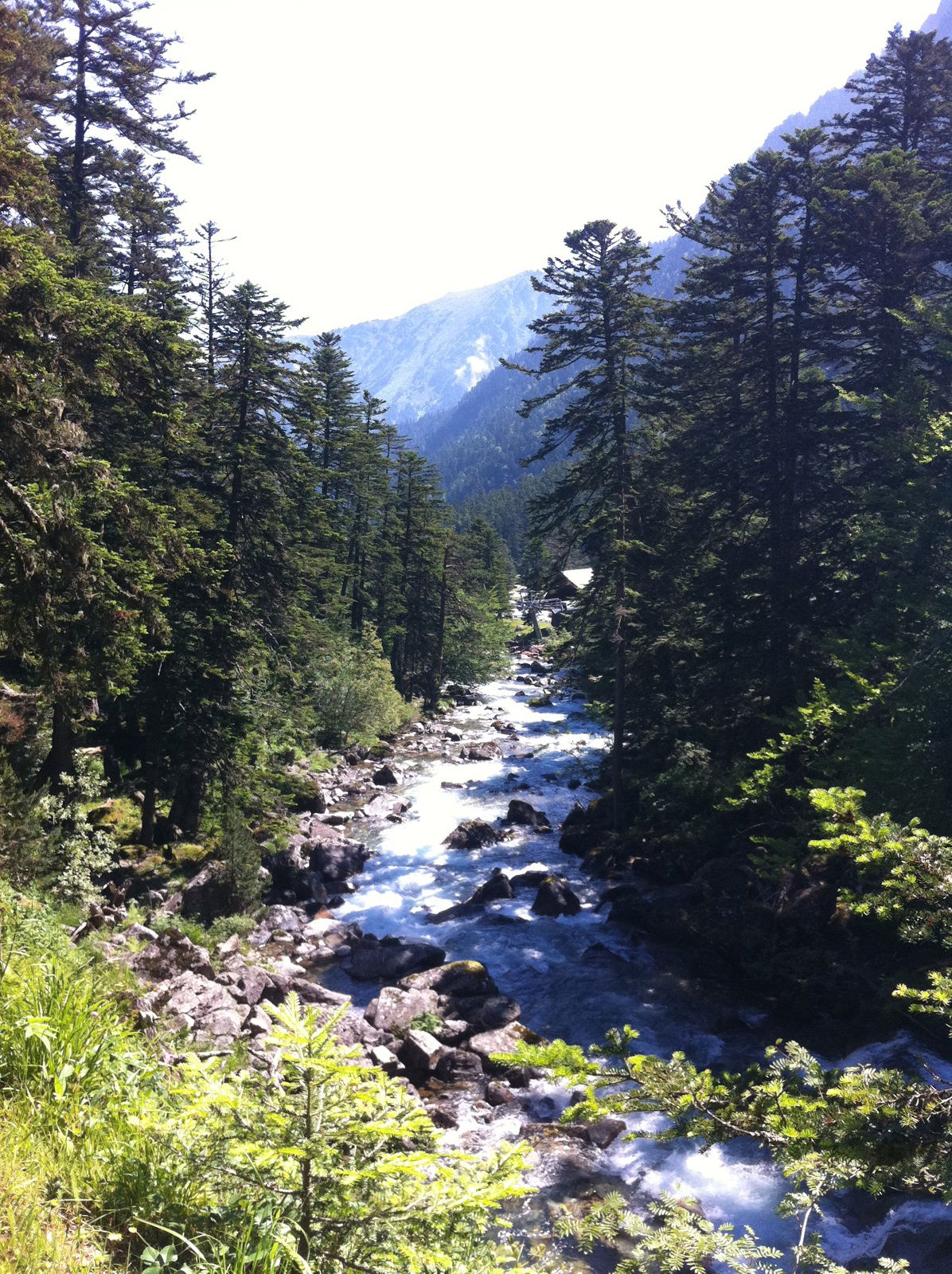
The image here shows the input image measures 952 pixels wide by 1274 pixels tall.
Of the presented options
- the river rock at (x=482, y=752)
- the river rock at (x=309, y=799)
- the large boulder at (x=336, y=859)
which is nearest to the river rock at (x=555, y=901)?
the large boulder at (x=336, y=859)

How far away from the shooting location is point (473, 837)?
23.1 m

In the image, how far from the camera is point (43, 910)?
30.9ft

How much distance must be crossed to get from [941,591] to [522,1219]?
1075 cm

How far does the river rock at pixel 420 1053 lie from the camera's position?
38.7 ft

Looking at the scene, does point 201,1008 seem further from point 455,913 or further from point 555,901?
point 555,901

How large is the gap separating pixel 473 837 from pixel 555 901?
5267 mm

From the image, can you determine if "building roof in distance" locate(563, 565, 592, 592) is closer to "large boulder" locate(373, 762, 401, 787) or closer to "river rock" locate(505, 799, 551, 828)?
"large boulder" locate(373, 762, 401, 787)

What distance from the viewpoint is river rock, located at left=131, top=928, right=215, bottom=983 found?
11.3 metres

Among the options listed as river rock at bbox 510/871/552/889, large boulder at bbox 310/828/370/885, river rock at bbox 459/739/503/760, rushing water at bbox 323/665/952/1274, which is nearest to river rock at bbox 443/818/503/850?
rushing water at bbox 323/665/952/1274

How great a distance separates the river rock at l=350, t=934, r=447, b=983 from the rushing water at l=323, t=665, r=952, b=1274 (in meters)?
0.47

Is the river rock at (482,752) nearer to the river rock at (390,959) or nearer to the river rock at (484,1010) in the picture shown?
the river rock at (390,959)

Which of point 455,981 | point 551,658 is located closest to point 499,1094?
point 455,981

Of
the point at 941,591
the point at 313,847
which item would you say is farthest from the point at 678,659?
the point at 313,847

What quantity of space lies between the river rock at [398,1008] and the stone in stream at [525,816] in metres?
10.8
